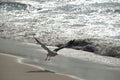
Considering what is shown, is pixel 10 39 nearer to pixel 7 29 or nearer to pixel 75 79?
pixel 7 29

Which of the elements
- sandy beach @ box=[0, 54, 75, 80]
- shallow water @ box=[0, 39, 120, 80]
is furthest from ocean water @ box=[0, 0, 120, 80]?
sandy beach @ box=[0, 54, 75, 80]

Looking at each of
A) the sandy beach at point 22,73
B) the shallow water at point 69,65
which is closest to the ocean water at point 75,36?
the shallow water at point 69,65

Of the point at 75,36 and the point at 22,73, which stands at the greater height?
the point at 22,73

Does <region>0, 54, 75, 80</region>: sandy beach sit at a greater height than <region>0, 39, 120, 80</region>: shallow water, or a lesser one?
greater

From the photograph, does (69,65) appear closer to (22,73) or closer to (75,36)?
(22,73)

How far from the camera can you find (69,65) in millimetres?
7035

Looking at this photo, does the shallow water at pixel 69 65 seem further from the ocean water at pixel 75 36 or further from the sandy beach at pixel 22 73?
the sandy beach at pixel 22 73

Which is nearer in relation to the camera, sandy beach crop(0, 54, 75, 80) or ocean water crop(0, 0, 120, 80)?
sandy beach crop(0, 54, 75, 80)

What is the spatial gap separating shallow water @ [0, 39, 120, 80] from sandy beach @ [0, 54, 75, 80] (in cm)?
29

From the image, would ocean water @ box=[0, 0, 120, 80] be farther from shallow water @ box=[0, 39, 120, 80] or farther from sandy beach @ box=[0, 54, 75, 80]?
sandy beach @ box=[0, 54, 75, 80]

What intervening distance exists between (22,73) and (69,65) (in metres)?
1.12

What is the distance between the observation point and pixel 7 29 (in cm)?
1186

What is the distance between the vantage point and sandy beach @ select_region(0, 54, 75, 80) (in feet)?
19.3

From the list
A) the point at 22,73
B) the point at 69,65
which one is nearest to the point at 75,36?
the point at 69,65
